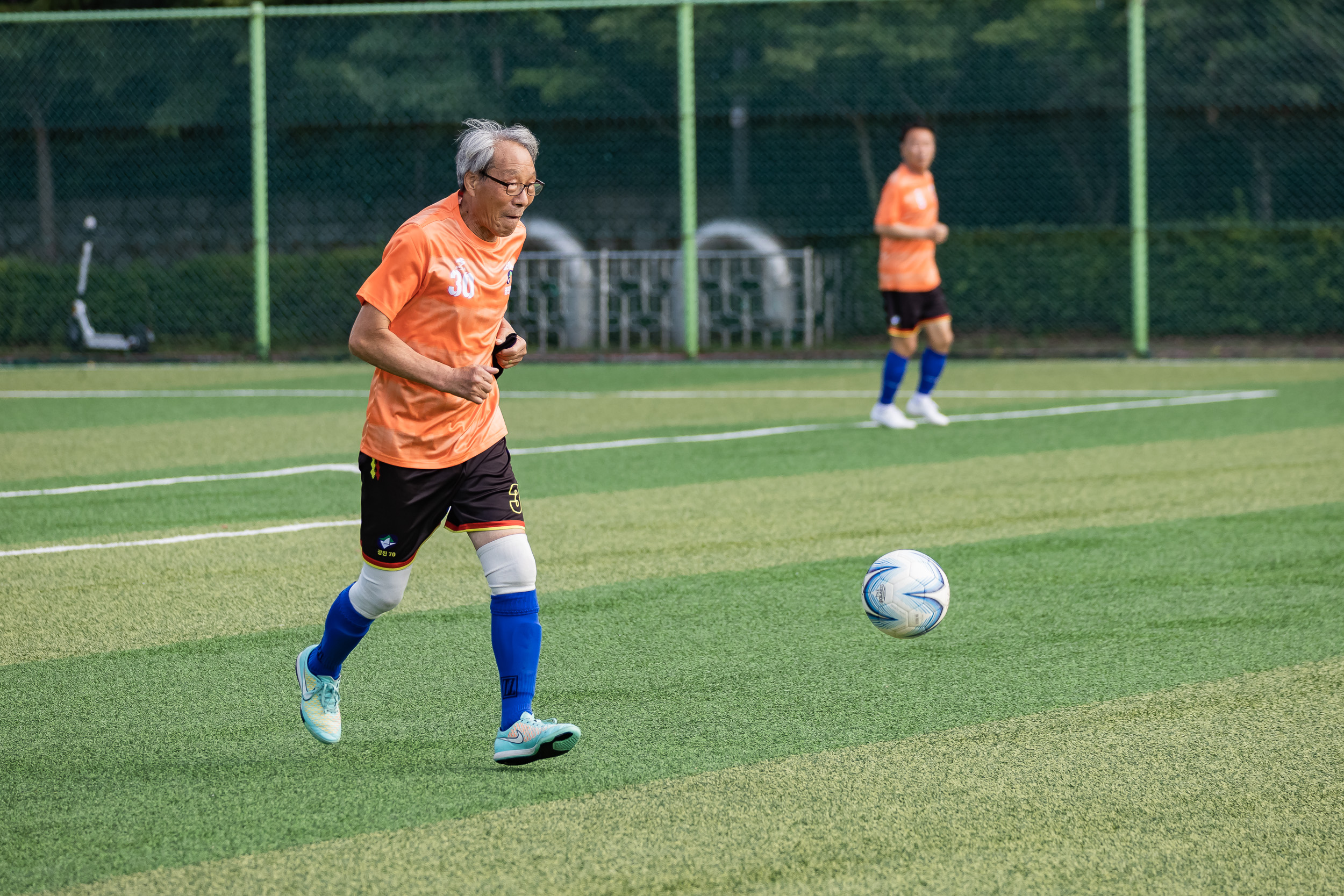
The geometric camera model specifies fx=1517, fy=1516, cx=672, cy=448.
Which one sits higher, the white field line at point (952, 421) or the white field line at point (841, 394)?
the white field line at point (841, 394)

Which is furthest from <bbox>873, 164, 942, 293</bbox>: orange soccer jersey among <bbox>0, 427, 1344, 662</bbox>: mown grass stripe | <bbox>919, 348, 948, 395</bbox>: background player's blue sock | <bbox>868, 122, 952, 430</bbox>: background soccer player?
<bbox>0, 427, 1344, 662</bbox>: mown grass stripe

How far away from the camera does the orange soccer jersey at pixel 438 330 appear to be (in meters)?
3.99

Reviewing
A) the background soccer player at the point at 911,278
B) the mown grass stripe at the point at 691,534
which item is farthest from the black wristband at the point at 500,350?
the background soccer player at the point at 911,278

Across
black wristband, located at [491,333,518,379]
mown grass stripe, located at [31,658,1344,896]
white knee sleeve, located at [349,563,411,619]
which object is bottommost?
mown grass stripe, located at [31,658,1344,896]

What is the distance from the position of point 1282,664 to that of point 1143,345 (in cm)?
1184

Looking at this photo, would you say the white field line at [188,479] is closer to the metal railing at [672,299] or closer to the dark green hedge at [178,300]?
the dark green hedge at [178,300]

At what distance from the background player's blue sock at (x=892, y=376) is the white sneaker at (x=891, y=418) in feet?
0.17

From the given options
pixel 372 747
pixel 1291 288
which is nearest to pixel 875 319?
pixel 1291 288

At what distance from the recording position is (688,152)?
1653 centimetres

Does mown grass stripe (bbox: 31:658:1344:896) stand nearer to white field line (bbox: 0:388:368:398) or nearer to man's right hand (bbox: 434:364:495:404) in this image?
man's right hand (bbox: 434:364:495:404)

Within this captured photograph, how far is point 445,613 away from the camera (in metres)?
5.62

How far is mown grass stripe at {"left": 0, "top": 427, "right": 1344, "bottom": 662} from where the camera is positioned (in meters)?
5.70

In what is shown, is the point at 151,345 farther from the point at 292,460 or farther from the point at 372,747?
the point at 372,747

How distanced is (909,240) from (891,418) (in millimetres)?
1296
